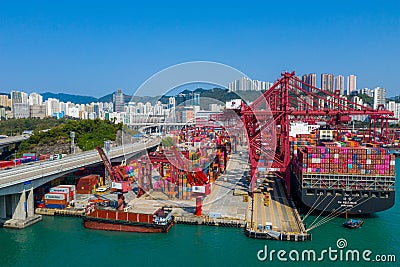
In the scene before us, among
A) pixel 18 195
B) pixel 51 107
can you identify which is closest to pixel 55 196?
pixel 18 195

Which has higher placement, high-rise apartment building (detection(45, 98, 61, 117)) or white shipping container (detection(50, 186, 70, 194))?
high-rise apartment building (detection(45, 98, 61, 117))

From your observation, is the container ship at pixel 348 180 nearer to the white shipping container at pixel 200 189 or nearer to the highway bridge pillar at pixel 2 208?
the white shipping container at pixel 200 189

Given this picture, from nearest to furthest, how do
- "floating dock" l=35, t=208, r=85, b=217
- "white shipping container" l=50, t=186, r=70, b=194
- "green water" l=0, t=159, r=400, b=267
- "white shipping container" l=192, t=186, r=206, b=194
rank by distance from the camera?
"green water" l=0, t=159, r=400, b=267
"white shipping container" l=192, t=186, r=206, b=194
"floating dock" l=35, t=208, r=85, b=217
"white shipping container" l=50, t=186, r=70, b=194

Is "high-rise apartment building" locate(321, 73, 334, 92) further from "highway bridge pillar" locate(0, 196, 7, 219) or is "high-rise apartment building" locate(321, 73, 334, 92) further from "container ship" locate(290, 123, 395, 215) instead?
"highway bridge pillar" locate(0, 196, 7, 219)

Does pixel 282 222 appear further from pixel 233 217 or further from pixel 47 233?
pixel 47 233

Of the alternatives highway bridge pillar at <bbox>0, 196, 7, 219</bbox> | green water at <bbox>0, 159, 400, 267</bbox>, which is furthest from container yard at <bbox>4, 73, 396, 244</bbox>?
highway bridge pillar at <bbox>0, 196, 7, 219</bbox>

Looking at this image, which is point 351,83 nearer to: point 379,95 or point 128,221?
point 379,95
